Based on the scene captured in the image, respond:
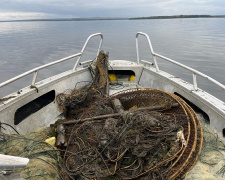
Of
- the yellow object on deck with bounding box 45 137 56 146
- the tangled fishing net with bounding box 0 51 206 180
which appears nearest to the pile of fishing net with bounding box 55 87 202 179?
the tangled fishing net with bounding box 0 51 206 180

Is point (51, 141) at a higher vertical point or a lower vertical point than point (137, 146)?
lower

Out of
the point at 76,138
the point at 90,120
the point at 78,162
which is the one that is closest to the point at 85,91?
the point at 90,120

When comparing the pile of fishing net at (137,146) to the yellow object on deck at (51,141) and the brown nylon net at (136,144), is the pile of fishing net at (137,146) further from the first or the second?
the yellow object on deck at (51,141)

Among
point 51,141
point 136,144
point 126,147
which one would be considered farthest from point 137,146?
point 51,141

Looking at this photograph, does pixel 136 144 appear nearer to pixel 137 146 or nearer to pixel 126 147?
pixel 137 146

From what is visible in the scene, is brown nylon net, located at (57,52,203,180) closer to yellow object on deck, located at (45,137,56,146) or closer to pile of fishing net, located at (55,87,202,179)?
pile of fishing net, located at (55,87,202,179)

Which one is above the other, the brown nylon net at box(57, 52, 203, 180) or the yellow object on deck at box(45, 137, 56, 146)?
the brown nylon net at box(57, 52, 203, 180)

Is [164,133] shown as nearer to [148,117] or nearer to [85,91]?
[148,117]

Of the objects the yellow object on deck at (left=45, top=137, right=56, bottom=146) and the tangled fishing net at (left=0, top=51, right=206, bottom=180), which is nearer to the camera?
the tangled fishing net at (left=0, top=51, right=206, bottom=180)

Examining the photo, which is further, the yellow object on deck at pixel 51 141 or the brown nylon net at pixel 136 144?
the yellow object on deck at pixel 51 141

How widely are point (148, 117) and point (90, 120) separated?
1217mm

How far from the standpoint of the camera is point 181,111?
355 cm

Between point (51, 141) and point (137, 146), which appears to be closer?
point (137, 146)

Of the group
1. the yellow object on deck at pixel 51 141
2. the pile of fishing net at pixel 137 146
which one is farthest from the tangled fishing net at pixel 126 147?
the yellow object on deck at pixel 51 141
